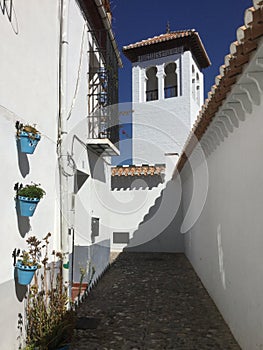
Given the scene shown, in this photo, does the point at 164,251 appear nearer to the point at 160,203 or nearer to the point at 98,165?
the point at 160,203

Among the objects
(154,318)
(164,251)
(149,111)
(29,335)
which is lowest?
(164,251)

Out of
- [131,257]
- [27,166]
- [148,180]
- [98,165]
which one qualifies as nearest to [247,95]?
[27,166]

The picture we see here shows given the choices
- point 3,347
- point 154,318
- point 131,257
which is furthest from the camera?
point 131,257

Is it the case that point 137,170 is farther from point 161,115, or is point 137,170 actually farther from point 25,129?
point 25,129

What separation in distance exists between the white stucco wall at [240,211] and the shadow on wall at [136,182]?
785 centimetres

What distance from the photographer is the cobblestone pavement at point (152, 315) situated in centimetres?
496

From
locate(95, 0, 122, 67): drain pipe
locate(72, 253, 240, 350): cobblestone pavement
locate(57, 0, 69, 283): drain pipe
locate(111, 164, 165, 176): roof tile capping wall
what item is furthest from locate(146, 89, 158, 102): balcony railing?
locate(57, 0, 69, 283): drain pipe

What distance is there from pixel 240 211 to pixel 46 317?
9.44ft

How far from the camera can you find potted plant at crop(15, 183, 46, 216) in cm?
420

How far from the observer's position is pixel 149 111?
19.8 metres

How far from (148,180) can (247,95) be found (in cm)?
1083

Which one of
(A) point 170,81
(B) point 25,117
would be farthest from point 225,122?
(A) point 170,81

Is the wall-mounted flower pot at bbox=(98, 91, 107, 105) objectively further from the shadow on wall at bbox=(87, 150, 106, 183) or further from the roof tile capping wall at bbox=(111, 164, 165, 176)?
the roof tile capping wall at bbox=(111, 164, 165, 176)

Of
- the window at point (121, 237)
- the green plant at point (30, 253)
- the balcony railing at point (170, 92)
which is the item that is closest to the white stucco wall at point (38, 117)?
the green plant at point (30, 253)
